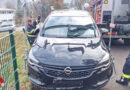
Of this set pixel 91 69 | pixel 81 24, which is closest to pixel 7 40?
pixel 91 69

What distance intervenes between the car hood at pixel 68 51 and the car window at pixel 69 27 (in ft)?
1.02

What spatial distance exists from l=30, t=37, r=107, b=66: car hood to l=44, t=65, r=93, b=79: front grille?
0.12 m

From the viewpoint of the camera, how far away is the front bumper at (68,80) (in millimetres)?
2545

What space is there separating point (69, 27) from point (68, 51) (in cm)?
123

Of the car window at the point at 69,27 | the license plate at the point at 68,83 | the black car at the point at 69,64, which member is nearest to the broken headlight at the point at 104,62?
the black car at the point at 69,64

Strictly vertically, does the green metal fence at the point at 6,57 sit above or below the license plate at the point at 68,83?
above

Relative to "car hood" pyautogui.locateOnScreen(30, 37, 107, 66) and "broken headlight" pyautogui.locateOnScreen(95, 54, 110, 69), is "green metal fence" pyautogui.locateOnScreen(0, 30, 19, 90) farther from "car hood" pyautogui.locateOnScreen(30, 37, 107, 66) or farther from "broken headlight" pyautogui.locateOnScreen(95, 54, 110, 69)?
"broken headlight" pyautogui.locateOnScreen(95, 54, 110, 69)

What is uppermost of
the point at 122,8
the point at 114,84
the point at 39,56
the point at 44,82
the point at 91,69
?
the point at 122,8

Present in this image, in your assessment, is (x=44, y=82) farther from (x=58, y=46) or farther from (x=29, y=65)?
(x=58, y=46)

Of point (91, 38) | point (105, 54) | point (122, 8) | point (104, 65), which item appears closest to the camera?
point (104, 65)

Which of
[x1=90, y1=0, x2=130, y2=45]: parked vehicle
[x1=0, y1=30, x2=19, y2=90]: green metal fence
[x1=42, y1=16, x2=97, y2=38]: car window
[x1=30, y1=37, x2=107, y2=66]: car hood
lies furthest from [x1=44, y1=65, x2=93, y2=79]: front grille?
Answer: [x1=90, y1=0, x2=130, y2=45]: parked vehicle

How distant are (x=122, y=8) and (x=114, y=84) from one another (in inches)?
187

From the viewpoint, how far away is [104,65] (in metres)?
2.74

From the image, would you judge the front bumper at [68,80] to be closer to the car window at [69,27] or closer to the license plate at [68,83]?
the license plate at [68,83]
